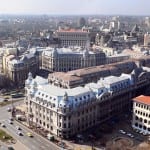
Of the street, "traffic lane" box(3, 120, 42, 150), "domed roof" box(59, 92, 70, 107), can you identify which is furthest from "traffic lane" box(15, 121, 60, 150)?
"domed roof" box(59, 92, 70, 107)

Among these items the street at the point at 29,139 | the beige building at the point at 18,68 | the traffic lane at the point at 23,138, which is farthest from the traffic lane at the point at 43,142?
the beige building at the point at 18,68

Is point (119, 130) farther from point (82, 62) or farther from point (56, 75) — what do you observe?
point (82, 62)

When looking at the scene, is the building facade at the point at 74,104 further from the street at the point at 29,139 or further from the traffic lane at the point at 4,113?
the traffic lane at the point at 4,113

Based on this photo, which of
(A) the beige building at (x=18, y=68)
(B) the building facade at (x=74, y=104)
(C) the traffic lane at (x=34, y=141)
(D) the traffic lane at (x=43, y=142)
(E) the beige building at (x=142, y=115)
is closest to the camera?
(C) the traffic lane at (x=34, y=141)

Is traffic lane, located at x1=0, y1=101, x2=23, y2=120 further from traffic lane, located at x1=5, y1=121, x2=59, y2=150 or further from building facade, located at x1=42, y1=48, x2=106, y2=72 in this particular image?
building facade, located at x1=42, y1=48, x2=106, y2=72

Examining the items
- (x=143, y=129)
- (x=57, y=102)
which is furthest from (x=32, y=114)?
(x=143, y=129)

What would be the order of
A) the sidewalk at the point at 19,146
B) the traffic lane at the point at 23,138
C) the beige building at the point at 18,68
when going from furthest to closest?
the beige building at the point at 18,68
the traffic lane at the point at 23,138
the sidewalk at the point at 19,146
